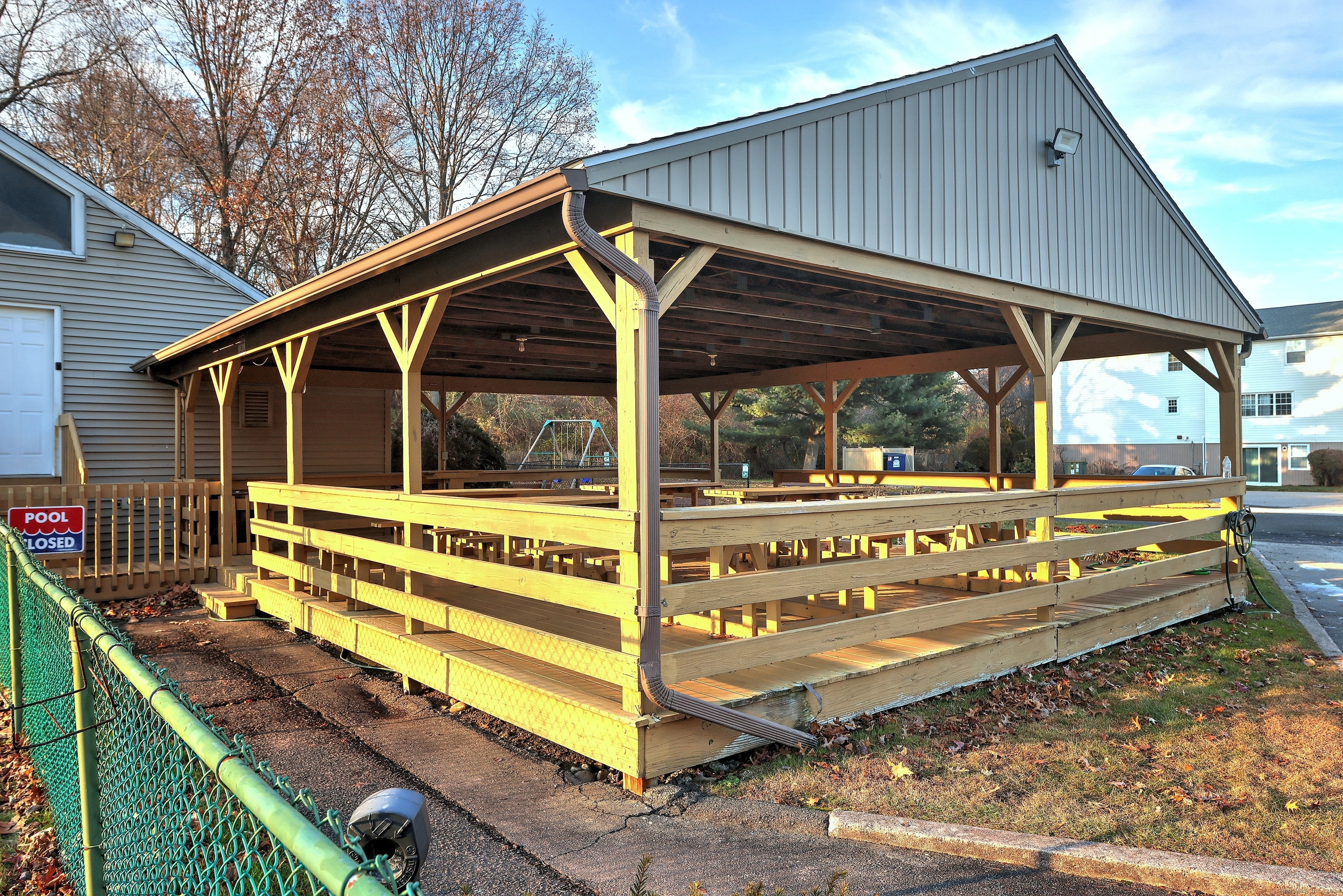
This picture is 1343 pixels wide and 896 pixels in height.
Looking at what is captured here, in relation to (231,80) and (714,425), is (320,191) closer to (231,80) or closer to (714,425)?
(231,80)

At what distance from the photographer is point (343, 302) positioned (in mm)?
→ 7438

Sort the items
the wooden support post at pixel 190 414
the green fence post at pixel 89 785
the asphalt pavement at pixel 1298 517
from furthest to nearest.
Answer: the asphalt pavement at pixel 1298 517, the wooden support post at pixel 190 414, the green fence post at pixel 89 785

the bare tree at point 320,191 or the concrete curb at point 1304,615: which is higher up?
the bare tree at point 320,191

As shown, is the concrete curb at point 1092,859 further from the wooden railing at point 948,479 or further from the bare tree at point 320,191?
the bare tree at point 320,191

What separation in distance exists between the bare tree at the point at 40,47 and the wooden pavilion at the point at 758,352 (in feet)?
43.8

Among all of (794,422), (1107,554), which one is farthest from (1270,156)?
(1107,554)

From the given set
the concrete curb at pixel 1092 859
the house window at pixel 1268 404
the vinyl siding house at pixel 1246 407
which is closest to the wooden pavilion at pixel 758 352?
the concrete curb at pixel 1092 859

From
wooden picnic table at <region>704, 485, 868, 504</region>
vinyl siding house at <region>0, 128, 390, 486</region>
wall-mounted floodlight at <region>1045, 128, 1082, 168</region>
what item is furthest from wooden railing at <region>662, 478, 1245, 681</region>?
vinyl siding house at <region>0, 128, 390, 486</region>

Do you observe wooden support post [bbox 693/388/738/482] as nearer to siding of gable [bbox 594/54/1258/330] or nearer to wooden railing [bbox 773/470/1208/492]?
wooden railing [bbox 773/470/1208/492]

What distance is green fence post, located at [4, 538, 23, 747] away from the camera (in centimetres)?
414

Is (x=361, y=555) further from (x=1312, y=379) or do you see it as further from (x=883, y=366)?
(x=1312, y=379)

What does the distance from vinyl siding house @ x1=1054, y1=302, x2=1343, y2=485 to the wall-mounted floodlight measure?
27.7 metres

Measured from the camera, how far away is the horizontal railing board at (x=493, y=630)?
4.54 meters

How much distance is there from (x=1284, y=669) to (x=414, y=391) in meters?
7.26
